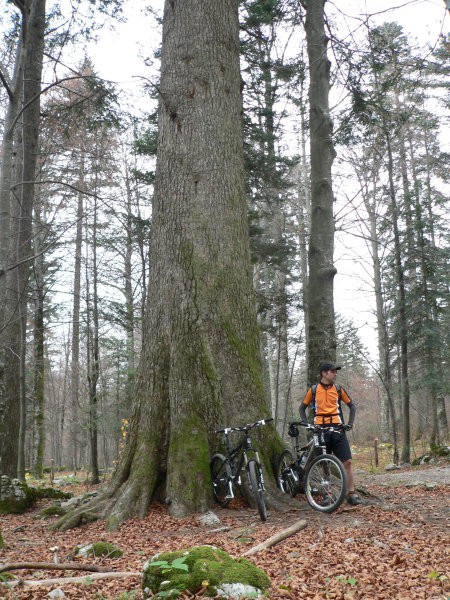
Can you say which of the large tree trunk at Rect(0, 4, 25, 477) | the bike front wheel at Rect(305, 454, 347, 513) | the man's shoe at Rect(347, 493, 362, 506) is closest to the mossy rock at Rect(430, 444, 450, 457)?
the man's shoe at Rect(347, 493, 362, 506)

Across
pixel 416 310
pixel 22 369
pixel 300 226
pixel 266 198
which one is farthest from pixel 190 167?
pixel 300 226

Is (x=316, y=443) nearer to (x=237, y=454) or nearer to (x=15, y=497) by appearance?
(x=237, y=454)

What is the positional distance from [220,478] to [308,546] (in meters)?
1.73

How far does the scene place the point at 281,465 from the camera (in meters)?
6.39

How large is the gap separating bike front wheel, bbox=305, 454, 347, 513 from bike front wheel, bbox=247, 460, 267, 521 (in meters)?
0.76

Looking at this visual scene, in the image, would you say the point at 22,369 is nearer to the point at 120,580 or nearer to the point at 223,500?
the point at 223,500

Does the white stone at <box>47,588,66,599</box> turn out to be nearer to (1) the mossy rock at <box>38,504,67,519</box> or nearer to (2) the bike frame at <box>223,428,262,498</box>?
(2) the bike frame at <box>223,428,262,498</box>

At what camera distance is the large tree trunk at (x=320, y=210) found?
9.27 metres

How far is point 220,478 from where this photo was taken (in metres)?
5.99

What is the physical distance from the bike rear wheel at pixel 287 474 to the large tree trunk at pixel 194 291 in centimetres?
19

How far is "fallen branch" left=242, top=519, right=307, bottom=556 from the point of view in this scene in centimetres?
425

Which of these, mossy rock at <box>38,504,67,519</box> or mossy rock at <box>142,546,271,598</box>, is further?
mossy rock at <box>38,504,67,519</box>

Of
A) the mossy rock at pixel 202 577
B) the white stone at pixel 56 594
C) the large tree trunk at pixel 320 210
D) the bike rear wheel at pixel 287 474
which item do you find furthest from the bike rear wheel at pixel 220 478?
the large tree trunk at pixel 320 210

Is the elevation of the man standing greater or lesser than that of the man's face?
lesser
